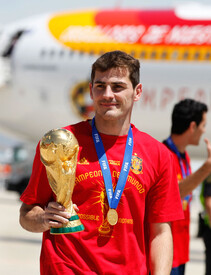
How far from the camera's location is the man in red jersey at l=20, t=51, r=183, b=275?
9.27 feet

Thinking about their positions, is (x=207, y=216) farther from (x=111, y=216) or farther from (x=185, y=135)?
(x=111, y=216)

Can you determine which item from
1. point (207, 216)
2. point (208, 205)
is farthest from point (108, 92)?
point (207, 216)

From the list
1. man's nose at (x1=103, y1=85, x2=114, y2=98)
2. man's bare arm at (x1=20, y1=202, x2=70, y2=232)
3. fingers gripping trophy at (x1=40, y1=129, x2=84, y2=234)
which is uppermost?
man's nose at (x1=103, y1=85, x2=114, y2=98)

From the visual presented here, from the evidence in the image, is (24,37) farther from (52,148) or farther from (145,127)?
(52,148)

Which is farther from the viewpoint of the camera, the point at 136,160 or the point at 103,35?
the point at 103,35

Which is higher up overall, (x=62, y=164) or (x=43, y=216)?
(x=62, y=164)

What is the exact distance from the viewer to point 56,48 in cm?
1662

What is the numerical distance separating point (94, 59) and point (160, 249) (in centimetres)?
1249

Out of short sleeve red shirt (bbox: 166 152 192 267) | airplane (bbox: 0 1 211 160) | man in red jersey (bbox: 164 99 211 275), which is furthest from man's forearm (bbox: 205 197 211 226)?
airplane (bbox: 0 1 211 160)

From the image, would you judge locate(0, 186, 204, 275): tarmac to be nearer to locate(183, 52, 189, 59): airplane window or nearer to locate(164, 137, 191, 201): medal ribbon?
locate(183, 52, 189, 59): airplane window

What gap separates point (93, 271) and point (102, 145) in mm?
530

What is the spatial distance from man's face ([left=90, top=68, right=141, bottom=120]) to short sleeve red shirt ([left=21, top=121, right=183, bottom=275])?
5.0 inches

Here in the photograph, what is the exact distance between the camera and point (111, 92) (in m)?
2.87

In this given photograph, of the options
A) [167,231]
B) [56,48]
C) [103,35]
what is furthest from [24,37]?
[167,231]
